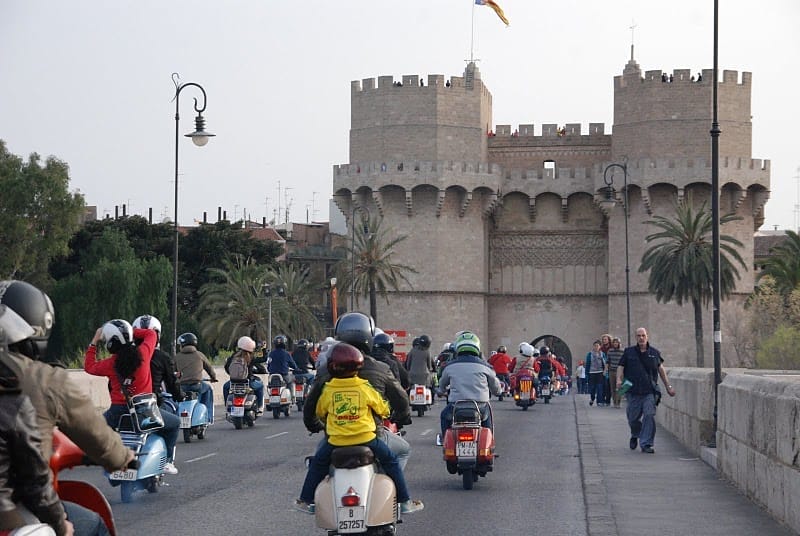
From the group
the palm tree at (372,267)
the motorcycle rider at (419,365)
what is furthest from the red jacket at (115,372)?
the palm tree at (372,267)

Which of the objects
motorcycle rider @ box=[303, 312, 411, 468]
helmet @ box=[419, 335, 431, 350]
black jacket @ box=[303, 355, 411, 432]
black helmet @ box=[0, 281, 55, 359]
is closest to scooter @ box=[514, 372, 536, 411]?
helmet @ box=[419, 335, 431, 350]

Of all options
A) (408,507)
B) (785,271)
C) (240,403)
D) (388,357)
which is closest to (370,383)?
(408,507)

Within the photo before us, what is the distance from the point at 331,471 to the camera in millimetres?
8164

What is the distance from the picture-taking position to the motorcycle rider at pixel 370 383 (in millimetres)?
8617

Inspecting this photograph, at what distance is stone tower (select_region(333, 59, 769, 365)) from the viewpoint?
70312mm

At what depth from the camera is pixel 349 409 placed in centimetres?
830

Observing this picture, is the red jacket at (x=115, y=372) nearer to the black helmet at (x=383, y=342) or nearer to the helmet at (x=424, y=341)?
the black helmet at (x=383, y=342)

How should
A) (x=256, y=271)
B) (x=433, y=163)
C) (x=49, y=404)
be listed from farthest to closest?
1. (x=256, y=271)
2. (x=433, y=163)
3. (x=49, y=404)

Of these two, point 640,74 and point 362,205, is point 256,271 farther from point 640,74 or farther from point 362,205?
point 640,74

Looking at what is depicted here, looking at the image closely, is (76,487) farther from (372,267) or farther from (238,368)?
(372,267)

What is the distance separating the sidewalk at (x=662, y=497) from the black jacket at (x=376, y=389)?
1851 millimetres

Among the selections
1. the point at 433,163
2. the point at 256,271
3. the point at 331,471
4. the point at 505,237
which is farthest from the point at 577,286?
the point at 331,471

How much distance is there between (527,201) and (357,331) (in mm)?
65621

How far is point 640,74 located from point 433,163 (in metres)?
11.7
